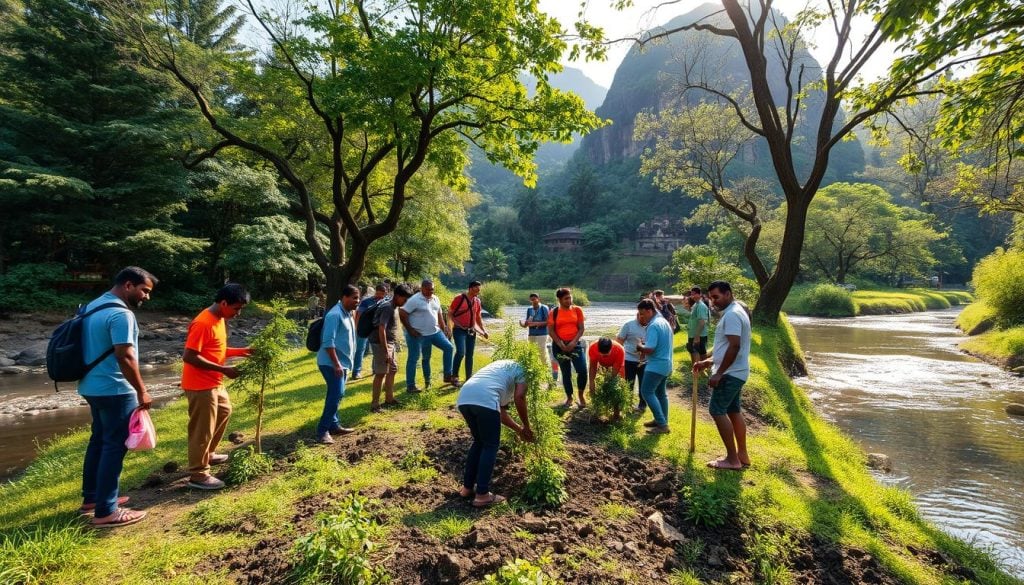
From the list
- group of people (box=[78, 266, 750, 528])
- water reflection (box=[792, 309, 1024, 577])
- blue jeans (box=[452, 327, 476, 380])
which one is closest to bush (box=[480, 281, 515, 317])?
water reflection (box=[792, 309, 1024, 577])

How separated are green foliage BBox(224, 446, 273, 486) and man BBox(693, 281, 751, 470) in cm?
524

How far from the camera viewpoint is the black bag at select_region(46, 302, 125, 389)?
3650mm

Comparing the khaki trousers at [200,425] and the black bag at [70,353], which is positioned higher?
the black bag at [70,353]

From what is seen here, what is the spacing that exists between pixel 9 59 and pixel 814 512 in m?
32.3

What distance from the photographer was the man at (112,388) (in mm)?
3744

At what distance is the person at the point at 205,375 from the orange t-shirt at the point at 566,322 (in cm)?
455

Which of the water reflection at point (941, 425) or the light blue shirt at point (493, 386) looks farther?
the water reflection at point (941, 425)

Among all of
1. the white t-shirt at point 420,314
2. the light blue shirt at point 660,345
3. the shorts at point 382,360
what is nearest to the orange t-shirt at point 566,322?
the light blue shirt at point 660,345

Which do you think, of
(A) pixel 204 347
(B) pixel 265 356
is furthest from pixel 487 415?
(A) pixel 204 347

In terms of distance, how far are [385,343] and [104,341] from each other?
145 inches

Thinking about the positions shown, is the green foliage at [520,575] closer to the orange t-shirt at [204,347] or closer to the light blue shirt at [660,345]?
the orange t-shirt at [204,347]

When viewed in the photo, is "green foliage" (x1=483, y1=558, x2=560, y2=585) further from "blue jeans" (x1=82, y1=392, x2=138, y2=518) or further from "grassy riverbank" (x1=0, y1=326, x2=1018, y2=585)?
"blue jeans" (x1=82, y1=392, x2=138, y2=518)

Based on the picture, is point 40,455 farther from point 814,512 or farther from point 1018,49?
point 1018,49

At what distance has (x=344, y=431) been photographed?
20.4ft
